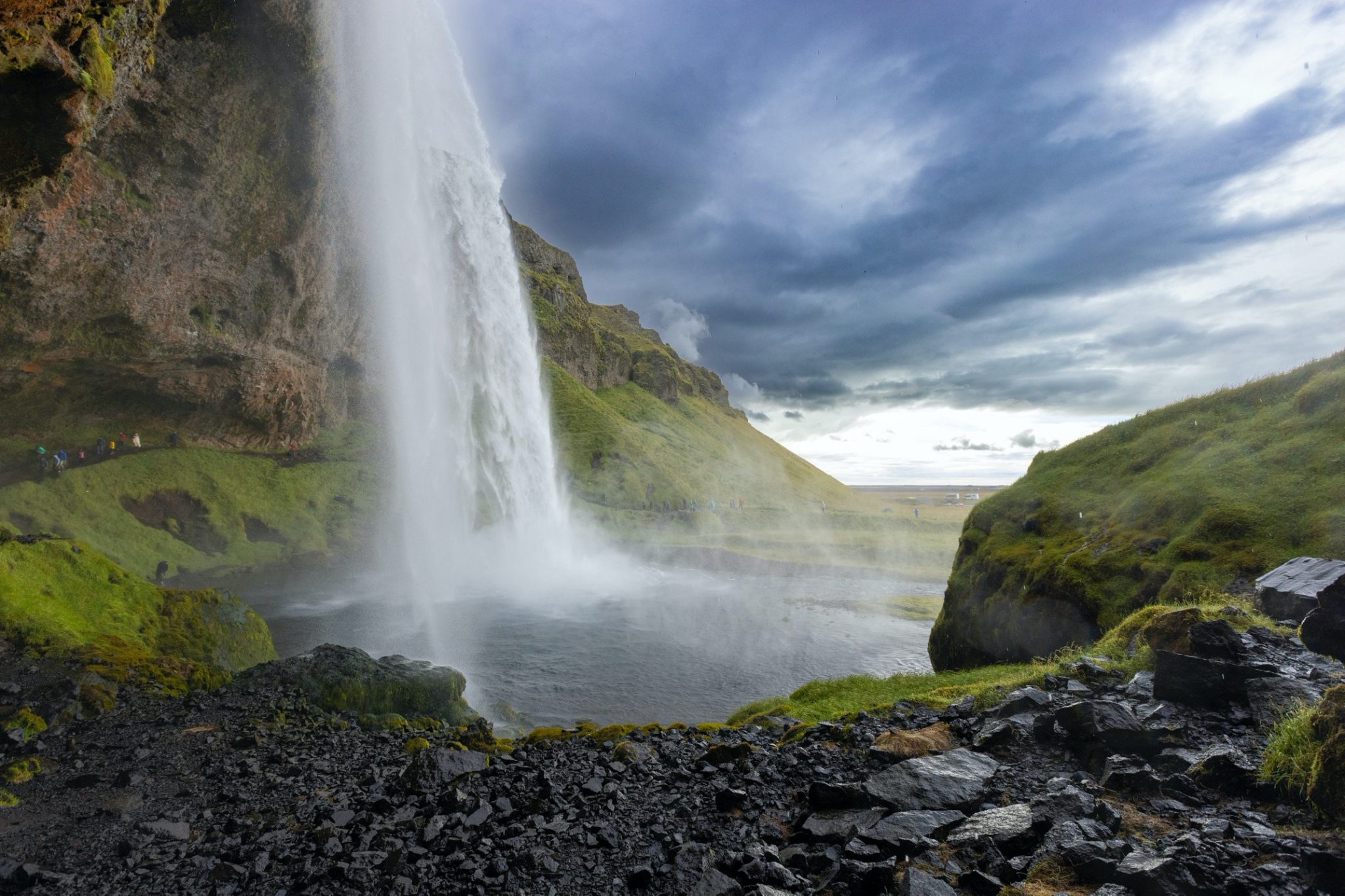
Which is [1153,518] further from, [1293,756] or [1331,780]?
[1331,780]

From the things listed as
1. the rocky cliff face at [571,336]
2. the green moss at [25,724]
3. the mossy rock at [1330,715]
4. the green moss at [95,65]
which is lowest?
the green moss at [25,724]

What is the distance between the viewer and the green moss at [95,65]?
16125 mm

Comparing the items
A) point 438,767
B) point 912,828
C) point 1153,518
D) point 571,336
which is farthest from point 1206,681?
point 571,336

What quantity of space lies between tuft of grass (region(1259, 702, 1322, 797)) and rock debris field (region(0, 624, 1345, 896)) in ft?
0.60

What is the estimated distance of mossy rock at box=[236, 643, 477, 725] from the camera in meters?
15.0

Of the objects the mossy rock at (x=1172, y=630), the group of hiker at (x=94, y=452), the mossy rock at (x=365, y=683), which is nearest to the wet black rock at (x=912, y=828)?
the mossy rock at (x=1172, y=630)

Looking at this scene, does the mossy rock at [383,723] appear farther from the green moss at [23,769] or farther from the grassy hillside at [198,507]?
the grassy hillside at [198,507]

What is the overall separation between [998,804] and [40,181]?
27.1m

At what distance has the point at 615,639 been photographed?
28.3m

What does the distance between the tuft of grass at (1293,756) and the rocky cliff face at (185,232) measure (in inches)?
1181

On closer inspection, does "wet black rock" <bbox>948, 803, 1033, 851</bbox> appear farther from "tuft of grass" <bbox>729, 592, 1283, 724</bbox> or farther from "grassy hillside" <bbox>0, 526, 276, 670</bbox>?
"grassy hillside" <bbox>0, 526, 276, 670</bbox>

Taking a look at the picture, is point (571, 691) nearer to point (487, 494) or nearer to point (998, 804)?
point (998, 804)

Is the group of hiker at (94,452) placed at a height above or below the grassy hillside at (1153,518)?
above

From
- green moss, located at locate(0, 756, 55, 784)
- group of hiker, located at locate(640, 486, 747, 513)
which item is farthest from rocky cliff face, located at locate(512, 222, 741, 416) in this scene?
green moss, located at locate(0, 756, 55, 784)
